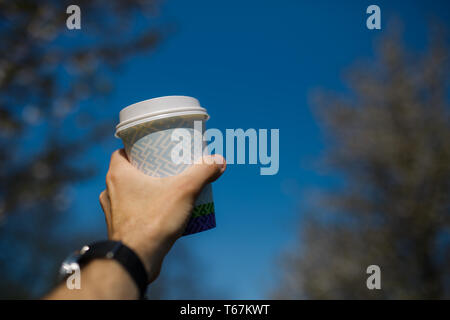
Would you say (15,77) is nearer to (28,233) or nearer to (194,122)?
(194,122)

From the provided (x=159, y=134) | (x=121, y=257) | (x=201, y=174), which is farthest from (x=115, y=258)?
(x=159, y=134)

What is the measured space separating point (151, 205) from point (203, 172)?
36 cm

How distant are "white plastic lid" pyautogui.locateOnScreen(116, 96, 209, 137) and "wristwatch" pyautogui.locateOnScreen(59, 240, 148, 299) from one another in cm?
91

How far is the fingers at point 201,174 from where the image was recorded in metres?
2.09

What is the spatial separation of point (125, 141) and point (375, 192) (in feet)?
44.9

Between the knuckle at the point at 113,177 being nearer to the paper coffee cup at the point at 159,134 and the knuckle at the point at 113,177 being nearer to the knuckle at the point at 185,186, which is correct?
the paper coffee cup at the point at 159,134

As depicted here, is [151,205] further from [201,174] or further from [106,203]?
[106,203]

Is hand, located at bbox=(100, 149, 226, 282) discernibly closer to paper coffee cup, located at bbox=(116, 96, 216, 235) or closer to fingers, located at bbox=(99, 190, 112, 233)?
fingers, located at bbox=(99, 190, 112, 233)

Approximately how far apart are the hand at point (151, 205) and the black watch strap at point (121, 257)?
8 cm

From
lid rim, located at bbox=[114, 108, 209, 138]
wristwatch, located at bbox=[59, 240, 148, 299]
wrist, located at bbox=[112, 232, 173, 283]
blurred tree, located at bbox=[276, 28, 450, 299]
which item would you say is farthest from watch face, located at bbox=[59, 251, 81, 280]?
blurred tree, located at bbox=[276, 28, 450, 299]

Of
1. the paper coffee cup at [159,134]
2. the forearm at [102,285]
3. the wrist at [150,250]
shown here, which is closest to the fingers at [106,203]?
the paper coffee cup at [159,134]

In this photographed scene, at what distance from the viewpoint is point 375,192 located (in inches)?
568

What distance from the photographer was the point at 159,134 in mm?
2418
